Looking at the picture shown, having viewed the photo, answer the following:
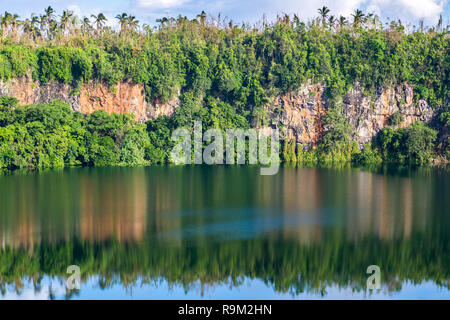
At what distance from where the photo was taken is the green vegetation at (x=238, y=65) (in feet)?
193

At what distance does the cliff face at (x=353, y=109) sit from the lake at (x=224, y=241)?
100ft

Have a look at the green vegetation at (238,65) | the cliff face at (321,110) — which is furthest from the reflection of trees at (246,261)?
the cliff face at (321,110)

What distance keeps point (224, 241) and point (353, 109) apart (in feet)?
157

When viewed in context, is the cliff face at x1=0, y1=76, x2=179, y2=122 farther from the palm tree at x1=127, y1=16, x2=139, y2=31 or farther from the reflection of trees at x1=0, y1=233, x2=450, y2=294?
the reflection of trees at x1=0, y1=233, x2=450, y2=294

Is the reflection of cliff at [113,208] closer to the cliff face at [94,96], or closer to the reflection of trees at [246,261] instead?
the reflection of trees at [246,261]

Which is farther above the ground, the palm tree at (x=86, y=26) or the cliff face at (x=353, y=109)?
the palm tree at (x=86, y=26)

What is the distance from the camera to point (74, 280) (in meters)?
16.9

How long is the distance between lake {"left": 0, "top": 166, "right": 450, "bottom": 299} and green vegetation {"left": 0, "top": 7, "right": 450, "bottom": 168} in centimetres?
2627

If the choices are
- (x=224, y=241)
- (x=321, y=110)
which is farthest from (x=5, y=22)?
(x=224, y=241)

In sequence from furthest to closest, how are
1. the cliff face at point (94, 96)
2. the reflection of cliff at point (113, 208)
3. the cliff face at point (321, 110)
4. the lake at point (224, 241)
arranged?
1. the cliff face at point (321, 110)
2. the cliff face at point (94, 96)
3. the reflection of cliff at point (113, 208)
4. the lake at point (224, 241)

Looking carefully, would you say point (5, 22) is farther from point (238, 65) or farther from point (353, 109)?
point (353, 109)

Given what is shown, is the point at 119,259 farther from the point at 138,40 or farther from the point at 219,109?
the point at 138,40

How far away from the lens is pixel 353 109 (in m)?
64.9
